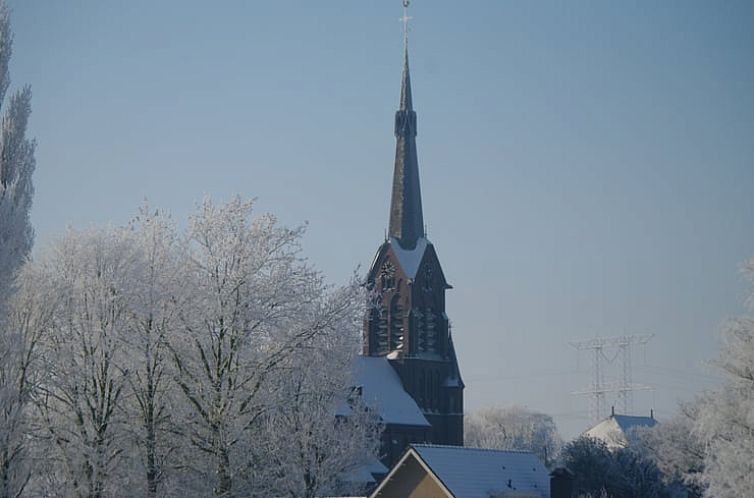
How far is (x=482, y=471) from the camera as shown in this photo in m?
49.9

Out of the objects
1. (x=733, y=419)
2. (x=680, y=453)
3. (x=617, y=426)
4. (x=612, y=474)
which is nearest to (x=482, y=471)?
(x=612, y=474)

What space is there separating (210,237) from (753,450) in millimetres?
17579

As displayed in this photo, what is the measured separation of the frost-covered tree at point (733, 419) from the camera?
33375mm

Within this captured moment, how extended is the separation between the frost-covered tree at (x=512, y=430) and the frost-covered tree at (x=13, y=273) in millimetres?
84841

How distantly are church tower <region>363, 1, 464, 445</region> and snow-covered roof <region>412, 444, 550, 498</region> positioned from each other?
3019 centimetres

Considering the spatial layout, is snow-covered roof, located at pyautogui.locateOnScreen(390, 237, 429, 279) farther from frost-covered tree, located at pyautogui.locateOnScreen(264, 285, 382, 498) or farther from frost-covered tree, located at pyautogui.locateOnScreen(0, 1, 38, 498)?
frost-covered tree, located at pyautogui.locateOnScreen(0, 1, 38, 498)

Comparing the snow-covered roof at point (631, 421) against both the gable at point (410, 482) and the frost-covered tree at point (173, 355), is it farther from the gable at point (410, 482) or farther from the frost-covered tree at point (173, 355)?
the frost-covered tree at point (173, 355)

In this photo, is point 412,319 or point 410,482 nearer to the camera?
point 410,482

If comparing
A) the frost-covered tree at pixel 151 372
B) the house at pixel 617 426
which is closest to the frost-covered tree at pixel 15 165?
the frost-covered tree at pixel 151 372

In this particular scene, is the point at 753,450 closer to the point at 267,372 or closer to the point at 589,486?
the point at 267,372

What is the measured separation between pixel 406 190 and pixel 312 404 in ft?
163

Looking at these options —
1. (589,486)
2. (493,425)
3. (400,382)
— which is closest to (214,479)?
(589,486)

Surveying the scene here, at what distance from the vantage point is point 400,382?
274 feet

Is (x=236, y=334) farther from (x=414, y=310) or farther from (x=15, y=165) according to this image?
(x=414, y=310)
